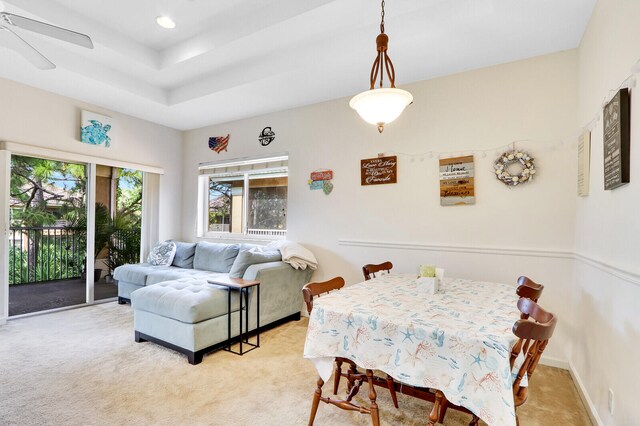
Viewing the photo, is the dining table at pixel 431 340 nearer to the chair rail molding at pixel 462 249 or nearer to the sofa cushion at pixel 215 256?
the chair rail molding at pixel 462 249

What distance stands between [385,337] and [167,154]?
473 centimetres

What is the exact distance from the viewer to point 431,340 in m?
1.37

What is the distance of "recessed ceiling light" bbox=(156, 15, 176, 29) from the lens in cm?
278

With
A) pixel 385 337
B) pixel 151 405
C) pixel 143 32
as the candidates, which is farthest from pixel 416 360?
pixel 143 32

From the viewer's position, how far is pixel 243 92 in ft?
11.8

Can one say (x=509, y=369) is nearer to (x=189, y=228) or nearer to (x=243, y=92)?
(x=243, y=92)

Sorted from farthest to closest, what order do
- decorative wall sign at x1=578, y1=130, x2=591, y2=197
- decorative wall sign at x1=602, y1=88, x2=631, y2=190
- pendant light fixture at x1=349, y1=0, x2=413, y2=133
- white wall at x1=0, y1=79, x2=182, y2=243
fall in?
white wall at x1=0, y1=79, x2=182, y2=243 < decorative wall sign at x1=578, y1=130, x2=591, y2=197 < pendant light fixture at x1=349, y1=0, x2=413, y2=133 < decorative wall sign at x1=602, y1=88, x2=631, y2=190

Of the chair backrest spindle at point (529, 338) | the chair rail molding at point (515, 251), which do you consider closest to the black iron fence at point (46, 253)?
the chair rail molding at point (515, 251)

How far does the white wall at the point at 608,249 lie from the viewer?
1466 mm

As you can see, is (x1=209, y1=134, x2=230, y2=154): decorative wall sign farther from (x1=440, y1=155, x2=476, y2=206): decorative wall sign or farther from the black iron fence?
(x1=440, y1=155, x2=476, y2=206): decorative wall sign

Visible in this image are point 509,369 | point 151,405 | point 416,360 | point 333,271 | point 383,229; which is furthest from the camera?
point 333,271

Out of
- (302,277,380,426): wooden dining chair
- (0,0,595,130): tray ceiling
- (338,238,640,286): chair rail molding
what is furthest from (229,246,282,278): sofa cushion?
(0,0,595,130): tray ceiling

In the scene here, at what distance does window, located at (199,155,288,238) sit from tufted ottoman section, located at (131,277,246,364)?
155 cm

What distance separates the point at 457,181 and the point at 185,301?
265cm
